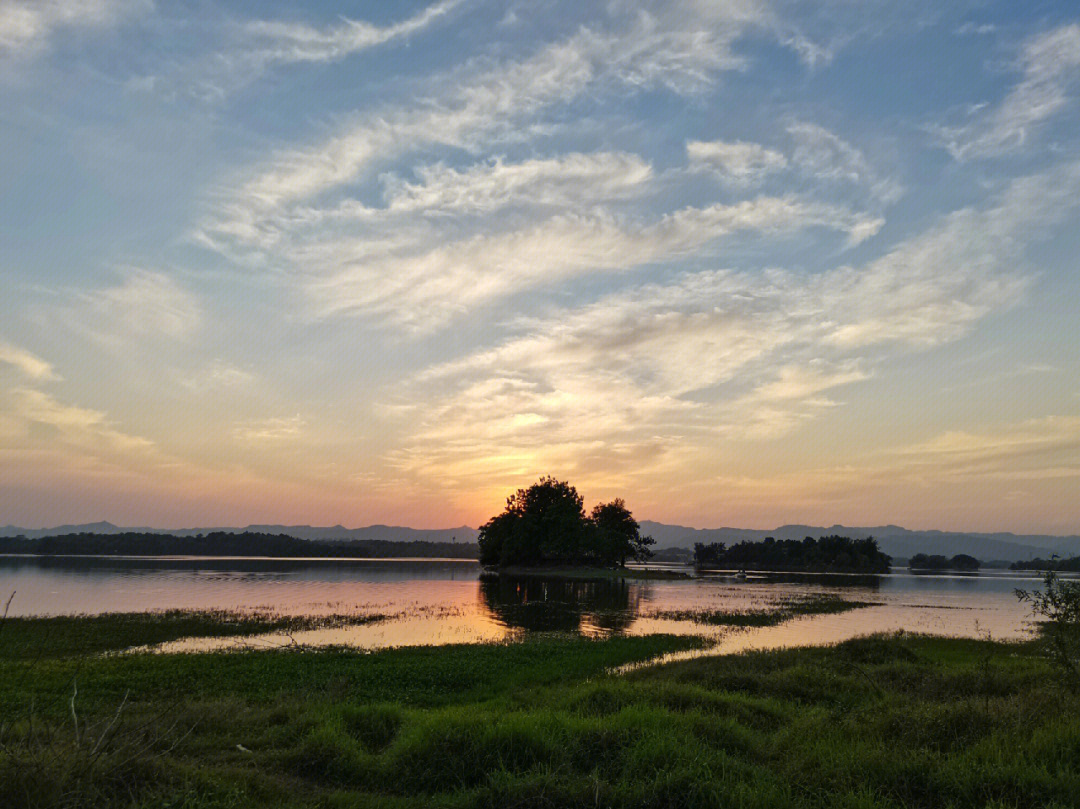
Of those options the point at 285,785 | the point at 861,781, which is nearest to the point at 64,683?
the point at 285,785

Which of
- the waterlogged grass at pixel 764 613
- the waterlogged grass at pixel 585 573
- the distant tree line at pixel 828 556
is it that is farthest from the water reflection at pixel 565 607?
the distant tree line at pixel 828 556

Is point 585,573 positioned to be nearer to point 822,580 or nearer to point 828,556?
point 822,580

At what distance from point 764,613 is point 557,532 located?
77.9 metres

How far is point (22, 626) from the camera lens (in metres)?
39.8

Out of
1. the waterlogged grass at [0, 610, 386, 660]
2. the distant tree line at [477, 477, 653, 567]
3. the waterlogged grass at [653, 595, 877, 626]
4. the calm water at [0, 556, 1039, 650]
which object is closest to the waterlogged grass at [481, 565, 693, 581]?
the distant tree line at [477, 477, 653, 567]

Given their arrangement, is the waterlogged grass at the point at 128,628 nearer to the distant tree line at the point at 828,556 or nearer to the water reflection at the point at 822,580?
the water reflection at the point at 822,580

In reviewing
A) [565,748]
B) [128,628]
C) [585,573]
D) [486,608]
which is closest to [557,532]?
[585,573]

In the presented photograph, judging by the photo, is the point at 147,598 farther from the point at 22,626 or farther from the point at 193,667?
the point at 193,667

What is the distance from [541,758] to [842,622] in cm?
4629

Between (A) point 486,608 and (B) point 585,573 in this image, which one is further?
(B) point 585,573

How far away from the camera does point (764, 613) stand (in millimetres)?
56625

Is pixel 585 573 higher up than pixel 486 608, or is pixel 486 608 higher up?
pixel 486 608

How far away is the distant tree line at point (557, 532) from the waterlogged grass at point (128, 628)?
84.2m

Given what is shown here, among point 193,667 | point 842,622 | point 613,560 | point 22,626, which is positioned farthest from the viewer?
point 613,560
